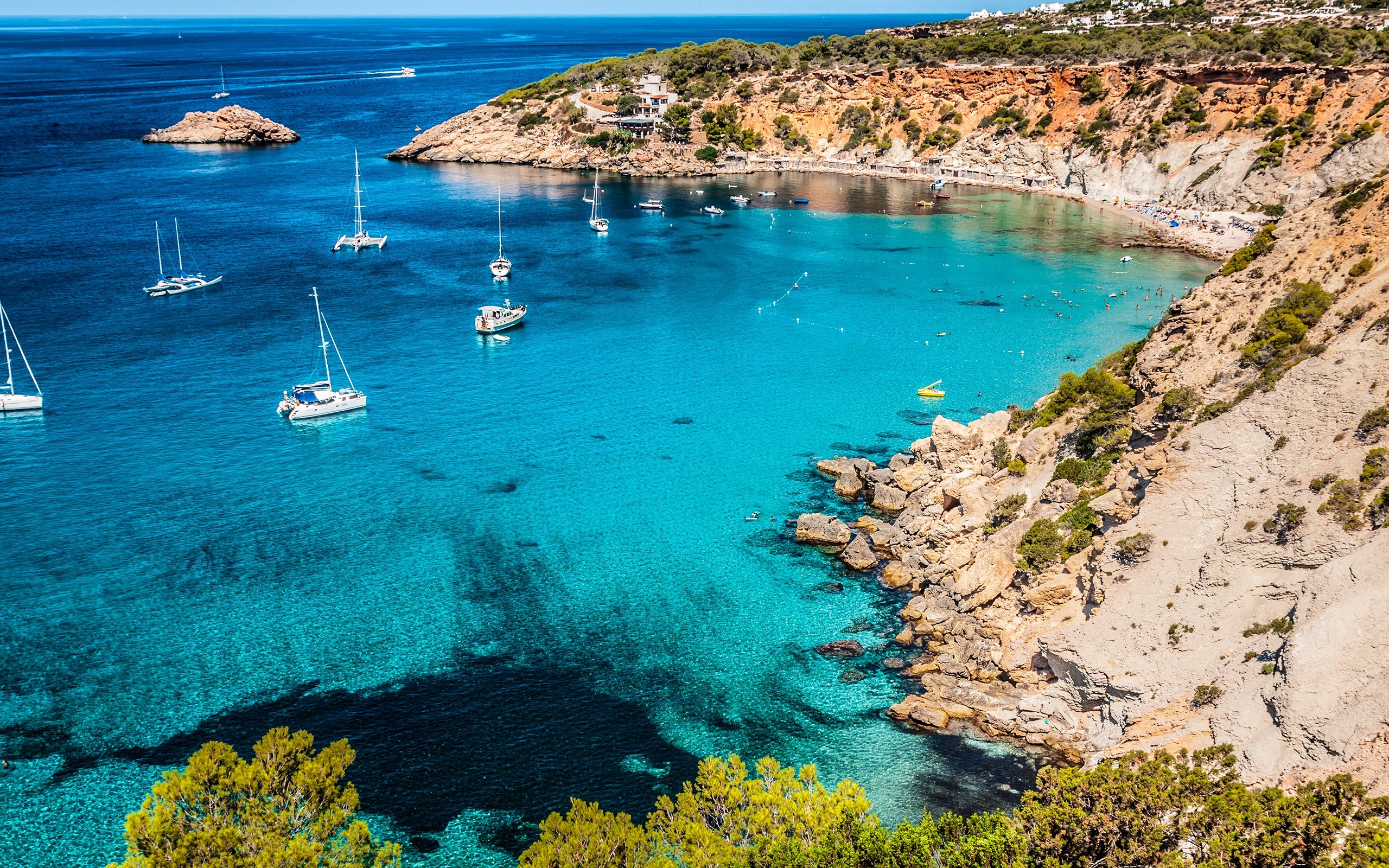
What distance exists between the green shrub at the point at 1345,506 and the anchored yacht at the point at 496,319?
5961 cm

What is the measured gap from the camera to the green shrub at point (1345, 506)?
2902 centimetres

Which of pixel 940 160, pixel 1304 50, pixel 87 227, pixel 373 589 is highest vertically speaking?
pixel 1304 50

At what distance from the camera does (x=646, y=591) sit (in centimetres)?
4275

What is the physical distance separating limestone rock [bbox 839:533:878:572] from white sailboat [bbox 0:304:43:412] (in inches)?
2002

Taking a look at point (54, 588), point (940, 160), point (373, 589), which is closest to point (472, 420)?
point (373, 589)

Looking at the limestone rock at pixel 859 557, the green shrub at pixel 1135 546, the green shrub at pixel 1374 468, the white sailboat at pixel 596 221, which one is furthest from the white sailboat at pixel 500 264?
the green shrub at pixel 1374 468

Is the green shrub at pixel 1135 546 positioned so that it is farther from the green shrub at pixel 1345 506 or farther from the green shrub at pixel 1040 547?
the green shrub at pixel 1345 506

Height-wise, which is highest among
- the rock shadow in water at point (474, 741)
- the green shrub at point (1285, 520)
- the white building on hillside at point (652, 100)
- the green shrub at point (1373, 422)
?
the white building on hillside at point (652, 100)

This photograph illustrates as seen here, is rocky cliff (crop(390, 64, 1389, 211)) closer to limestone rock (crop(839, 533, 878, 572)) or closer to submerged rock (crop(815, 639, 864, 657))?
limestone rock (crop(839, 533, 878, 572))

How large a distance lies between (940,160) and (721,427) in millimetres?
90314

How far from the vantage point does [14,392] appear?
61.8 meters

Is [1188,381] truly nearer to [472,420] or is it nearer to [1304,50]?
[472,420]

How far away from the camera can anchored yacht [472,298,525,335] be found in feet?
251

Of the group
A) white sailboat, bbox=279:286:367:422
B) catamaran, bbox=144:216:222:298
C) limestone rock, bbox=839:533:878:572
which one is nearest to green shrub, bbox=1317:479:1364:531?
limestone rock, bbox=839:533:878:572
